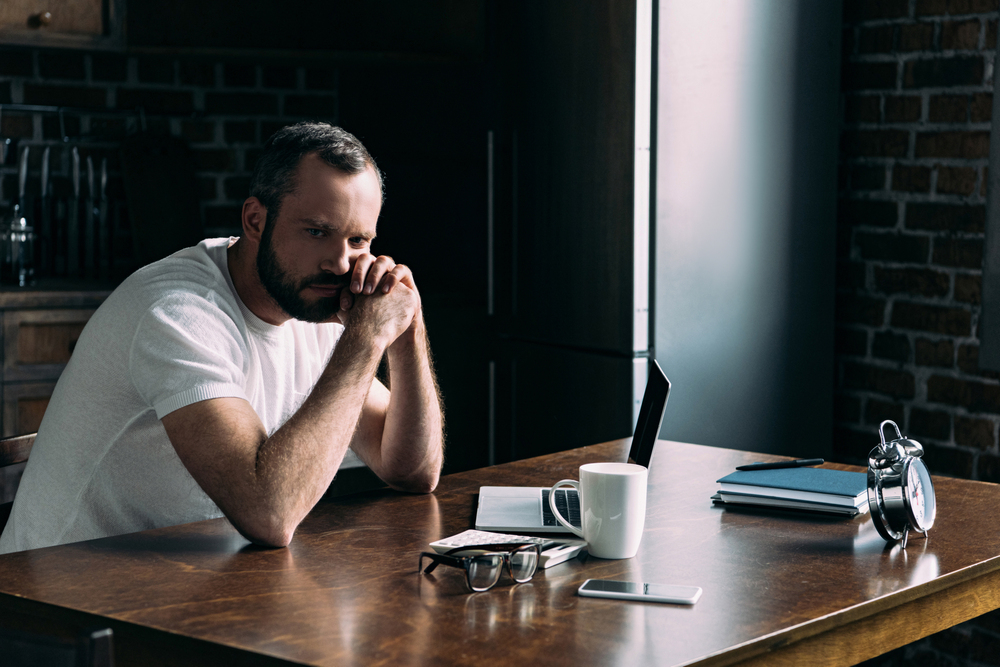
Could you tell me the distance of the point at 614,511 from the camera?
1.37 metres

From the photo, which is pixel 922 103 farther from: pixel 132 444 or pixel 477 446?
pixel 132 444

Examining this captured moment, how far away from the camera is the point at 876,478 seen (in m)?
1.46

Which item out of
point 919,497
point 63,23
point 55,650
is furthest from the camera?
point 63,23

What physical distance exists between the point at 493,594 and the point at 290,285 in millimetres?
689

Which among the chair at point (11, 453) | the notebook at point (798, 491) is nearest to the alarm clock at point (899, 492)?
the notebook at point (798, 491)

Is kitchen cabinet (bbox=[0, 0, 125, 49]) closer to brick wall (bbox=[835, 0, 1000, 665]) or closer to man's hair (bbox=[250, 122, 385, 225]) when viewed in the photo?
man's hair (bbox=[250, 122, 385, 225])

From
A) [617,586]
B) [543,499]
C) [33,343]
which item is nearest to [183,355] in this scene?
[543,499]

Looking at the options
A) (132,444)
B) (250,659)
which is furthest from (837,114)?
(250,659)

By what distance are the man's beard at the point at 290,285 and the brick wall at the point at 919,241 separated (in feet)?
6.16

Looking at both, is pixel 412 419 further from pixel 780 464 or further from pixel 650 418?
Answer: pixel 780 464

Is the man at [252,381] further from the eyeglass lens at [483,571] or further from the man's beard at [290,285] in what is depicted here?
the eyeglass lens at [483,571]

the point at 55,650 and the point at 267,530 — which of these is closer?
the point at 55,650

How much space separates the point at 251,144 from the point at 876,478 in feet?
9.55

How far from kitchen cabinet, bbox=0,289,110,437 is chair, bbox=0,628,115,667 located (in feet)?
8.08
